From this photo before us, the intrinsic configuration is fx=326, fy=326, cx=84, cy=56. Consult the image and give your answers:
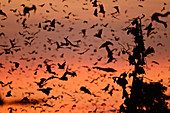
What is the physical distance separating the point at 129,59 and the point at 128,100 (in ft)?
12.1

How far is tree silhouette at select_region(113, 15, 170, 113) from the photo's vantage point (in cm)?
1644

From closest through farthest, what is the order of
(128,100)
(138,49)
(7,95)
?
(138,49) < (7,95) < (128,100)

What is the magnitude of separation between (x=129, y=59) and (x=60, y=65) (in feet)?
11.8

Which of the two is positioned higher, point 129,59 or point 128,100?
point 129,59

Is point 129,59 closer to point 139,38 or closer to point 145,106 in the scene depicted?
point 139,38

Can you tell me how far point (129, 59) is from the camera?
16891 millimetres

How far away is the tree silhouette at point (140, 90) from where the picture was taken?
16438 mm

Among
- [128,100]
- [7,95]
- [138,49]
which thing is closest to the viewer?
[138,49]

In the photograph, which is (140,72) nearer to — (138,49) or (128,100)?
(138,49)

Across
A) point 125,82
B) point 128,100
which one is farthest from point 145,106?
point 125,82

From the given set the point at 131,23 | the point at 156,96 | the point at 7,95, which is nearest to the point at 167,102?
the point at 156,96

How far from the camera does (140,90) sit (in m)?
20.5

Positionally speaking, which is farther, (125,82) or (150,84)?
(150,84)

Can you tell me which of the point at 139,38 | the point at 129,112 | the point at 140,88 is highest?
the point at 139,38
